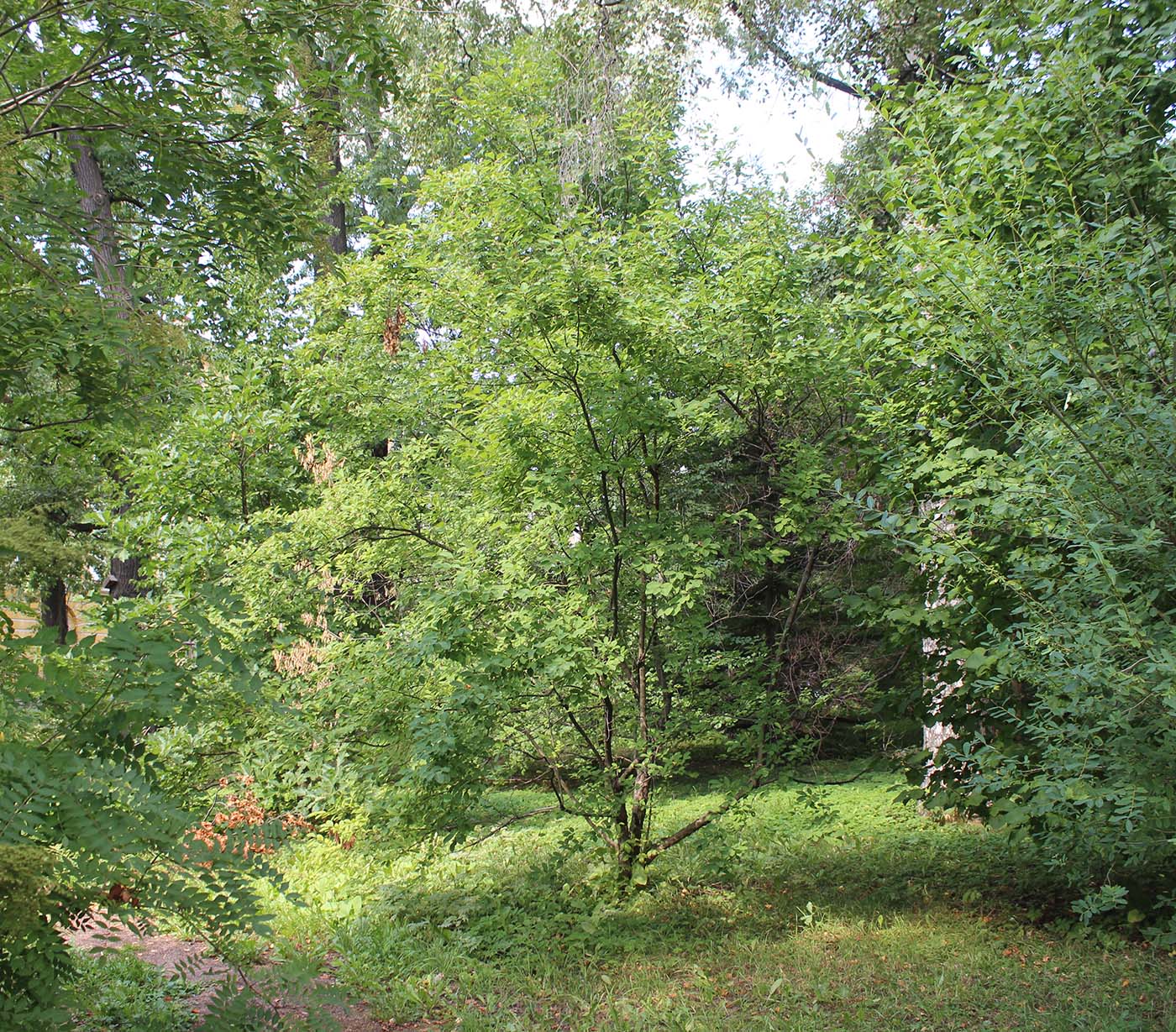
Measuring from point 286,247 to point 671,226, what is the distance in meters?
2.68

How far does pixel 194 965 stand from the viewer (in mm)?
3312

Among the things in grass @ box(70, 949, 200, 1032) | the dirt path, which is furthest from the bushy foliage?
grass @ box(70, 949, 200, 1032)

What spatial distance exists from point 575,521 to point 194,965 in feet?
10.9

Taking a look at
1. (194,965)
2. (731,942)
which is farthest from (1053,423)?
(194,965)

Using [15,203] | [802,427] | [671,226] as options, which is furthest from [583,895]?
[15,203]

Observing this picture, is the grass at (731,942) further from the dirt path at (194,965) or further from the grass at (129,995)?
the grass at (129,995)

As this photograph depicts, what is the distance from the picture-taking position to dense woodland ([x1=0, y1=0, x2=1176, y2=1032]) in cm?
302

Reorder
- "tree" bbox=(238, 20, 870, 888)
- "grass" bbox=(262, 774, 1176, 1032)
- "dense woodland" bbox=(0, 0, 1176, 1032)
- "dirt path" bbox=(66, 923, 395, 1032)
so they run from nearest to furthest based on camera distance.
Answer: "dense woodland" bbox=(0, 0, 1176, 1032) → "dirt path" bbox=(66, 923, 395, 1032) → "grass" bbox=(262, 774, 1176, 1032) → "tree" bbox=(238, 20, 870, 888)

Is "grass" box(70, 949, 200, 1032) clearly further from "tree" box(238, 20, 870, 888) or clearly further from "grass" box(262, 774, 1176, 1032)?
"tree" box(238, 20, 870, 888)

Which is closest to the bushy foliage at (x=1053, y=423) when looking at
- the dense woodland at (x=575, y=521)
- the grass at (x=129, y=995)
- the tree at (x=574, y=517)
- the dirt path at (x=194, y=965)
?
the dense woodland at (x=575, y=521)

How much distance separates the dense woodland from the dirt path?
0.31m

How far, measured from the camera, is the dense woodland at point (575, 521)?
302 centimetres

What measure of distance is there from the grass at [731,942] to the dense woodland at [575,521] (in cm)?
5

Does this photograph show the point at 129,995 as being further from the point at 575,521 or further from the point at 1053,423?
the point at 1053,423
